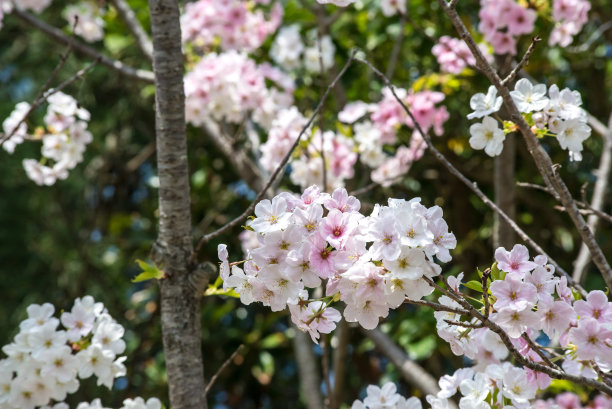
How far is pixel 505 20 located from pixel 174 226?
3.91 ft

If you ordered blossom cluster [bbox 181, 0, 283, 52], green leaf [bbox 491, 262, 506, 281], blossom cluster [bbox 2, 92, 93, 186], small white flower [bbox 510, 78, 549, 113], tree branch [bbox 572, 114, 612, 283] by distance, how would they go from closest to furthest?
green leaf [bbox 491, 262, 506, 281] → small white flower [bbox 510, 78, 549, 113] → tree branch [bbox 572, 114, 612, 283] → blossom cluster [bbox 2, 92, 93, 186] → blossom cluster [bbox 181, 0, 283, 52]

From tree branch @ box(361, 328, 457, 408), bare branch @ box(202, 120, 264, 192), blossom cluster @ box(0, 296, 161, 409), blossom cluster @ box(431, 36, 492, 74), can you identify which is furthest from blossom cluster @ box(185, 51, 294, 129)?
blossom cluster @ box(0, 296, 161, 409)

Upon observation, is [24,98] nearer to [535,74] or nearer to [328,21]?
[328,21]

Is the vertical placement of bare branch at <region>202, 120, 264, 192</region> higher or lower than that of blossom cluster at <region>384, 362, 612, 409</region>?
higher

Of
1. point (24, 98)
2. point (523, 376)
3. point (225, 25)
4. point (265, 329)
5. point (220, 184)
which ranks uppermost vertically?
point (24, 98)

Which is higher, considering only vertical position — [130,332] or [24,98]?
[24,98]

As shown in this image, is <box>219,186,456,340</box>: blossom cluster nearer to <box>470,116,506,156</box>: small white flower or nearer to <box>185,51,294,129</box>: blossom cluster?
<box>470,116,506,156</box>: small white flower

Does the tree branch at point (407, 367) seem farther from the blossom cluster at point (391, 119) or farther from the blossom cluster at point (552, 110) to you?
the blossom cluster at point (552, 110)

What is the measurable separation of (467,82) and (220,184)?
1.28 m

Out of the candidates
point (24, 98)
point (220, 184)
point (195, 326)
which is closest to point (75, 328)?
point (195, 326)

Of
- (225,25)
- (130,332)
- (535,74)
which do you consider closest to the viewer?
(225,25)

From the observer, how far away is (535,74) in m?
2.82

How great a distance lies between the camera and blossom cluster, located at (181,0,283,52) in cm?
255

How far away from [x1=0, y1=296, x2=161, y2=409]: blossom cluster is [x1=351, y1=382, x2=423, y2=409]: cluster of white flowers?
1.44 ft
